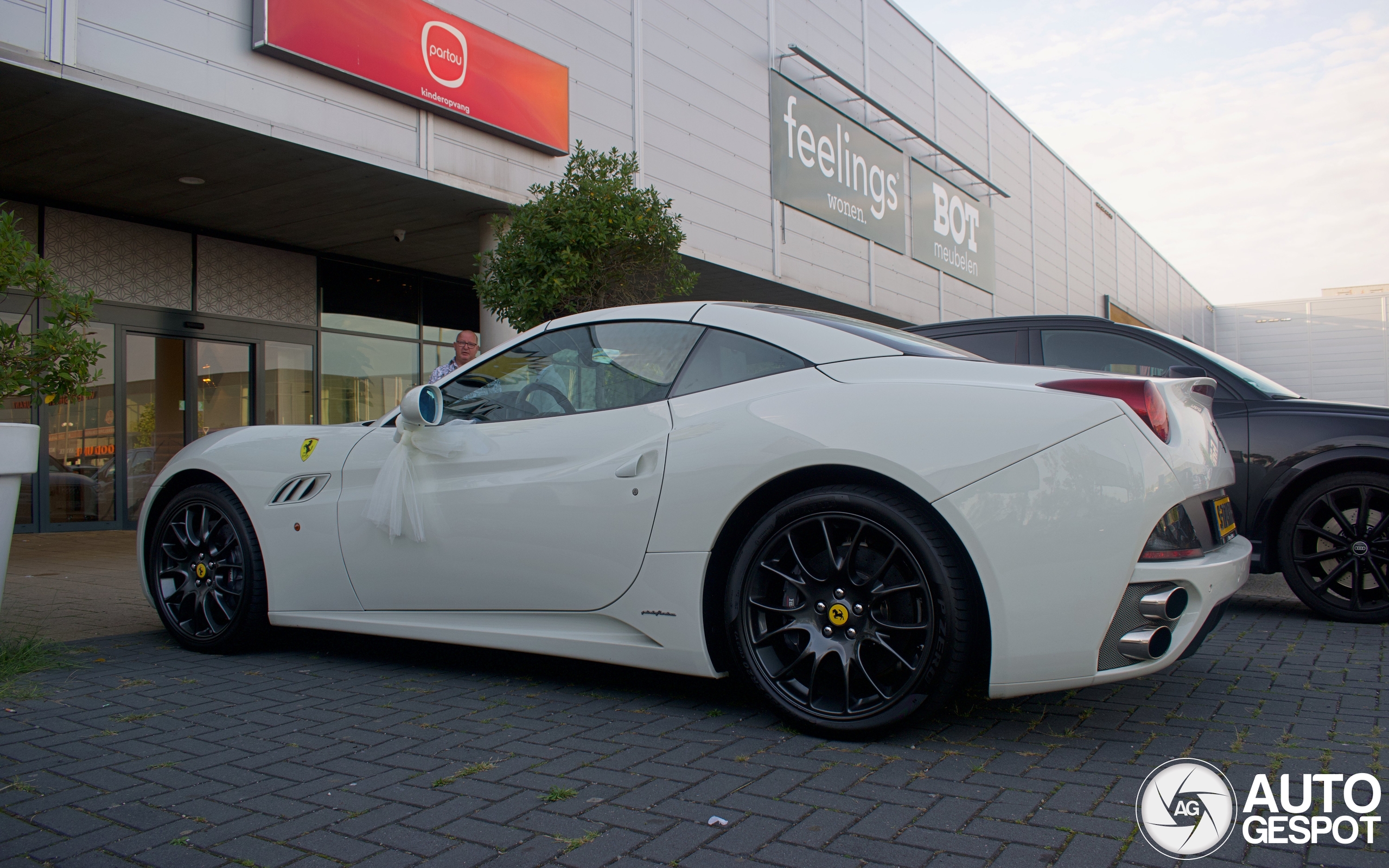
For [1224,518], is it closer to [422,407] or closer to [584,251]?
[422,407]

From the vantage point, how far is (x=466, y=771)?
8.50 feet

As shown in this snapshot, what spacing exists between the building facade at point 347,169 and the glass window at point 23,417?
31 millimetres

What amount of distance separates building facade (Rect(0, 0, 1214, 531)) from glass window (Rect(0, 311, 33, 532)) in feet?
0.10

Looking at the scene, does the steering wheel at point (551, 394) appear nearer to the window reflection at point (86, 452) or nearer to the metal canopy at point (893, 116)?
the window reflection at point (86, 452)

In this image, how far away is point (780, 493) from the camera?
296 centimetres

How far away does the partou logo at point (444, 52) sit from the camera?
991cm

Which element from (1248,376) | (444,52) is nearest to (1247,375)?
(1248,376)

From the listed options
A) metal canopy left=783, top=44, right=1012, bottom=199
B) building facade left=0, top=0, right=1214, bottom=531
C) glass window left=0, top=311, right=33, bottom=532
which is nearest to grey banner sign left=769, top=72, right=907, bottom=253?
building facade left=0, top=0, right=1214, bottom=531

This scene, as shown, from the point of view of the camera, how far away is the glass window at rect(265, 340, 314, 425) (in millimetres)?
12820

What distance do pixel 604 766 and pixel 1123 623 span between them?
1.47 metres

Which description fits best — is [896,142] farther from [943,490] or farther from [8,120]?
[943,490]

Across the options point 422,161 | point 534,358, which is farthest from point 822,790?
point 422,161

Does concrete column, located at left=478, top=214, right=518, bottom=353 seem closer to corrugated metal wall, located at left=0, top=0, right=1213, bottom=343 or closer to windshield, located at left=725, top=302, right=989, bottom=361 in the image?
corrugated metal wall, located at left=0, top=0, right=1213, bottom=343

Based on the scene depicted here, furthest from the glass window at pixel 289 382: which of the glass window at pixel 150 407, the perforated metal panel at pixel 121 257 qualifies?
the perforated metal panel at pixel 121 257
